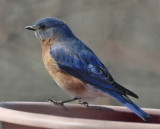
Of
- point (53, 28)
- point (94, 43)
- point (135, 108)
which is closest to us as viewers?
point (135, 108)

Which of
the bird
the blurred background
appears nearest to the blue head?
the bird

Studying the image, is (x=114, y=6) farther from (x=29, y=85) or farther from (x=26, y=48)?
(x=29, y=85)

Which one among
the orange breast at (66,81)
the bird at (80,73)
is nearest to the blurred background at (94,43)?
the bird at (80,73)

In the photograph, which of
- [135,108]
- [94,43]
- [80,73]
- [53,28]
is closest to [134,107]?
[135,108]

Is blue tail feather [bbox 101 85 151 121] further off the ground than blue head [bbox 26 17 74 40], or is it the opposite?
blue head [bbox 26 17 74 40]

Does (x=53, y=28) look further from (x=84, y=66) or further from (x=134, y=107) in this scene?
(x=134, y=107)

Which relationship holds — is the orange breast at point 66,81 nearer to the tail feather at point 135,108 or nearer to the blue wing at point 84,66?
the blue wing at point 84,66

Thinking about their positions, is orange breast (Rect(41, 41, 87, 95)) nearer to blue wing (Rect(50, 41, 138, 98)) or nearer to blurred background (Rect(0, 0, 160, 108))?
blue wing (Rect(50, 41, 138, 98))
